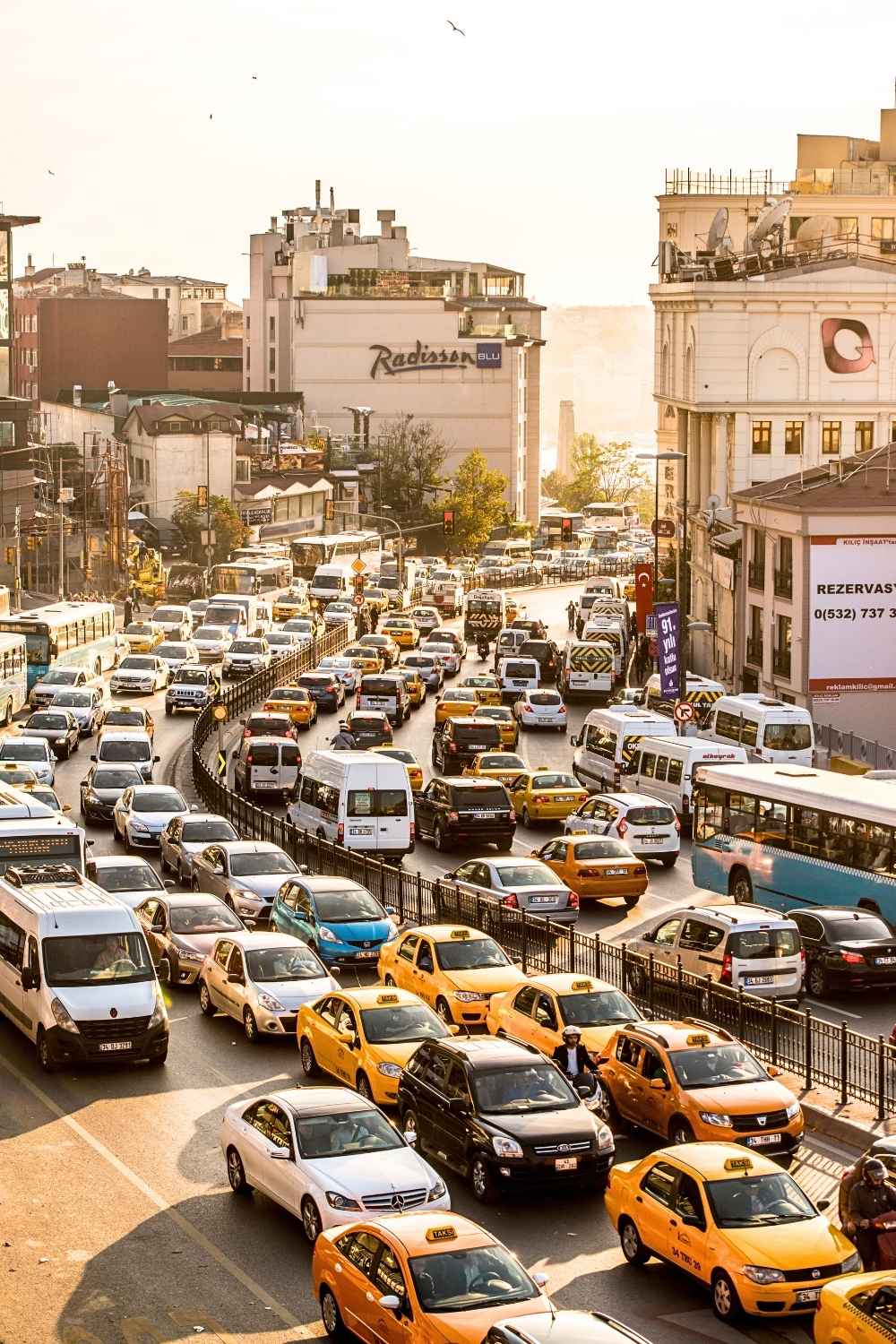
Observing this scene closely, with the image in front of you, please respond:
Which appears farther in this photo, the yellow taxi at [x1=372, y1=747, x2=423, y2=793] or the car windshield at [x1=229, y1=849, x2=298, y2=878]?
the yellow taxi at [x1=372, y1=747, x2=423, y2=793]

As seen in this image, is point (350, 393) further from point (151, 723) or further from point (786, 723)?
point (786, 723)

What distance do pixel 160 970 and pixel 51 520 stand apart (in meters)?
101

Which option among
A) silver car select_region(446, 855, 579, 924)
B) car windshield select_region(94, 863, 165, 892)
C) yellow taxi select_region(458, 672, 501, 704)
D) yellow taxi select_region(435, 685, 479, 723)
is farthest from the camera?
yellow taxi select_region(458, 672, 501, 704)

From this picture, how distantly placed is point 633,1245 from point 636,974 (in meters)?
9.86

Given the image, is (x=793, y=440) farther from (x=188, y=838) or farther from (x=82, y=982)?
(x=82, y=982)

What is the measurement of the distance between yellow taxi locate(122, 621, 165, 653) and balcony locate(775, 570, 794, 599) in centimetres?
2460

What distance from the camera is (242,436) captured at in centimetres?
15138

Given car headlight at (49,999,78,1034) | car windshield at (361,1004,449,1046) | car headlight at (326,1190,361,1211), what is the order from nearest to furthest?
car headlight at (326,1190,361,1211) → car windshield at (361,1004,449,1046) → car headlight at (49,999,78,1034)

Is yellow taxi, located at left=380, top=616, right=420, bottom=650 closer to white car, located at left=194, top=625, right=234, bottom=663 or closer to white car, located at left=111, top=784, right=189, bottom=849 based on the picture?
white car, located at left=194, top=625, right=234, bottom=663

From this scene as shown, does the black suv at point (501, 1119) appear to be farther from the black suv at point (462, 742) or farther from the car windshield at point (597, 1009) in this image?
the black suv at point (462, 742)

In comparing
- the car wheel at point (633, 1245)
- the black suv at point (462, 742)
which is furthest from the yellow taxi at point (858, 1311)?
the black suv at point (462, 742)

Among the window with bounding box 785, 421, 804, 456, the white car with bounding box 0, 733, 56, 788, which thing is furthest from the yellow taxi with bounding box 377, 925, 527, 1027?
the window with bounding box 785, 421, 804, 456

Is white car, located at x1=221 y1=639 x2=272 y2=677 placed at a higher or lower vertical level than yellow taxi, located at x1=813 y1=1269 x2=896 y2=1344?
lower

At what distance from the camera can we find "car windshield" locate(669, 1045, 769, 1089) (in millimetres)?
22188
